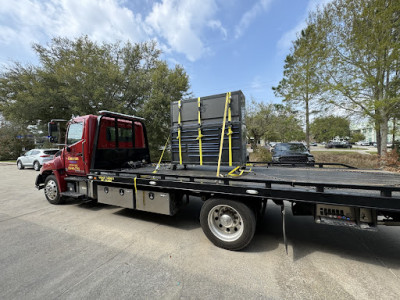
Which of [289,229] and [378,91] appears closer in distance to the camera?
[289,229]

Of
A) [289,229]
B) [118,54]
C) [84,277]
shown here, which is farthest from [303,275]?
[118,54]

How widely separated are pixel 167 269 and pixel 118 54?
20296 millimetres

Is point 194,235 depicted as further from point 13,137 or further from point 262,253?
point 13,137

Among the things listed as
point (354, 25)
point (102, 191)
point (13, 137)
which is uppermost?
point (354, 25)

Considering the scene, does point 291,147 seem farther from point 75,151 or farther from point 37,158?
point 37,158

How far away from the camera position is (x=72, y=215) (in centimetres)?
482

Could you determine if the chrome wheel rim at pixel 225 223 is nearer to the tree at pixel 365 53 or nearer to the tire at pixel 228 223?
the tire at pixel 228 223

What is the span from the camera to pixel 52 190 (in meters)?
5.64

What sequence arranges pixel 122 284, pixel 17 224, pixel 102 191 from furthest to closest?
pixel 102 191 → pixel 17 224 → pixel 122 284

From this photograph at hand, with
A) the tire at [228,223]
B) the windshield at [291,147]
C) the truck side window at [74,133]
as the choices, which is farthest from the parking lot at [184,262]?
the windshield at [291,147]

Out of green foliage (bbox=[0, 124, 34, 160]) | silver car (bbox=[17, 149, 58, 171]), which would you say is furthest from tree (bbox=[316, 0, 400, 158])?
green foliage (bbox=[0, 124, 34, 160])

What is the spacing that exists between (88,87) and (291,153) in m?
15.2

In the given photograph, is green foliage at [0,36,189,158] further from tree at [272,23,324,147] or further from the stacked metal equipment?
the stacked metal equipment

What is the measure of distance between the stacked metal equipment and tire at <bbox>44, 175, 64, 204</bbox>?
152 inches
